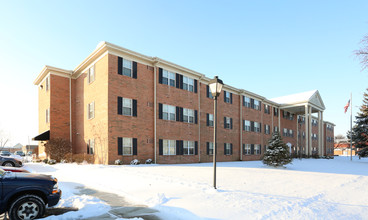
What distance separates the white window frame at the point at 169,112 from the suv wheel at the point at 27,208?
16811mm

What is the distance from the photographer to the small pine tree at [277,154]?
20656mm

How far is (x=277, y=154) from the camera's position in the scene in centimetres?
2072

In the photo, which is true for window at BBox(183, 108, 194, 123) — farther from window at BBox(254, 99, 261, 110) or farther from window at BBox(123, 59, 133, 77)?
window at BBox(254, 99, 261, 110)

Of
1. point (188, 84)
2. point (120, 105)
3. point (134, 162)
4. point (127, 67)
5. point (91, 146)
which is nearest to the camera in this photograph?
point (134, 162)

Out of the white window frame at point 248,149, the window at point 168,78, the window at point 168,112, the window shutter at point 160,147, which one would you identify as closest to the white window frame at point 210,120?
the window at point 168,112

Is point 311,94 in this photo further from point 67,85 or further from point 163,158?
point 67,85

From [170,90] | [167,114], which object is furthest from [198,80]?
[167,114]

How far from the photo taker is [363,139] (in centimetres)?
3759

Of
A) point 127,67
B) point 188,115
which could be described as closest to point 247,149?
point 188,115

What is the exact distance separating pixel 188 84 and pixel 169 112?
4.13 m

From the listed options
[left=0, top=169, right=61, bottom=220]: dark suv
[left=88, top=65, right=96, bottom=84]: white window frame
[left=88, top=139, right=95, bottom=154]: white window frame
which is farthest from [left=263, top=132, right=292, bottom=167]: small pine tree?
[left=0, top=169, right=61, bottom=220]: dark suv

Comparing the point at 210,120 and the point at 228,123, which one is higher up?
the point at 210,120

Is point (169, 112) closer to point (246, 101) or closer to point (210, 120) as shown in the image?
point (210, 120)

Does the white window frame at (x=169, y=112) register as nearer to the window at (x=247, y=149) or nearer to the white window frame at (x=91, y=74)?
the white window frame at (x=91, y=74)
